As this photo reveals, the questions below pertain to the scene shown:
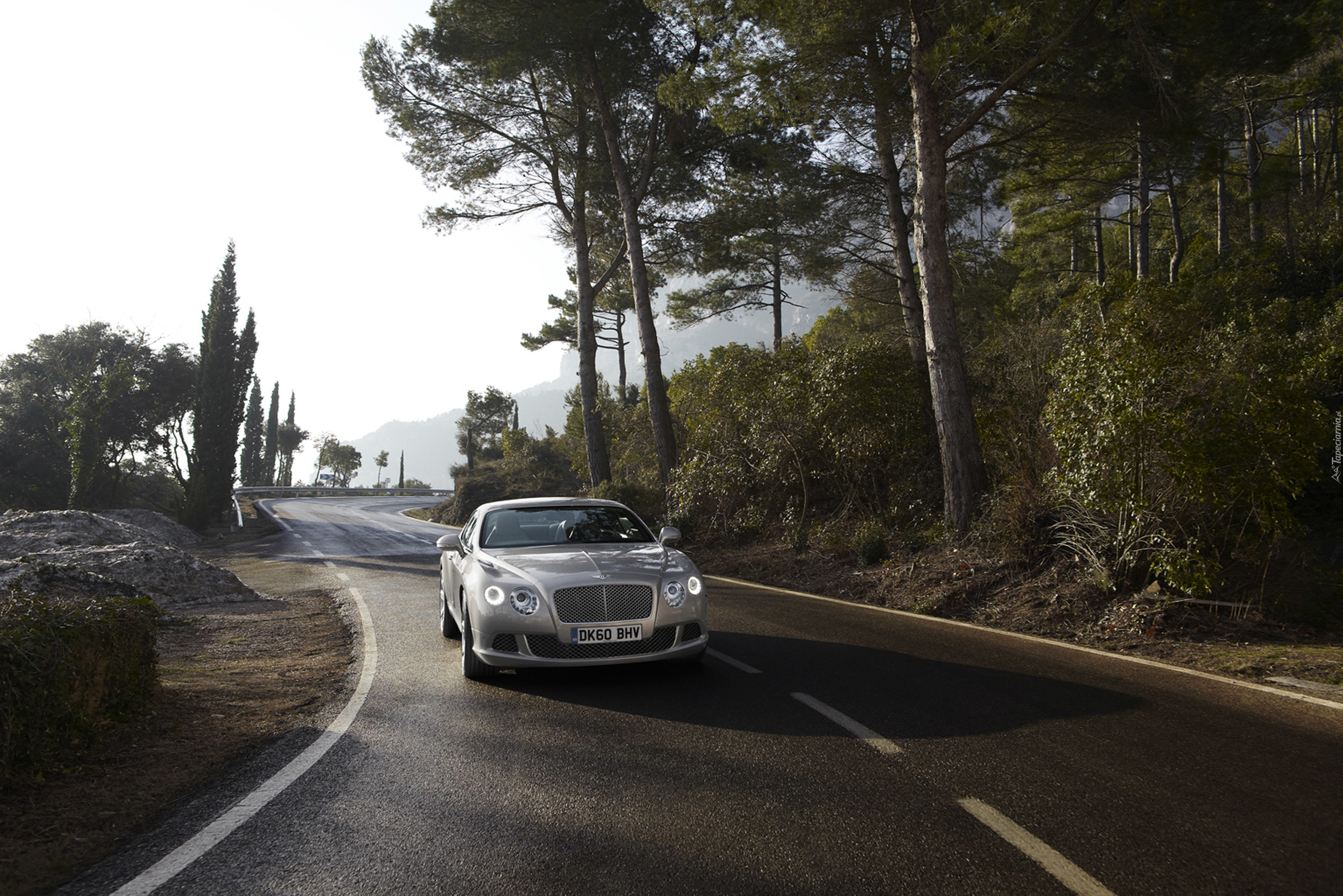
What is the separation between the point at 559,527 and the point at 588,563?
47.7 inches

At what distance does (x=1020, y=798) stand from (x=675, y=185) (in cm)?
2066

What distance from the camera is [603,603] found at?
5906mm

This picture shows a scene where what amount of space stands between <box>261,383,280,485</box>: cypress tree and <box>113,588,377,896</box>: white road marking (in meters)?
86.8

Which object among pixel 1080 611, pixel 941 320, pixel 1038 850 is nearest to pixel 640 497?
pixel 941 320

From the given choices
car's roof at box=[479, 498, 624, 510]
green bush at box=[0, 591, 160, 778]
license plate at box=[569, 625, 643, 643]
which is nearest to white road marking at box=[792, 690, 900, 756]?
license plate at box=[569, 625, 643, 643]

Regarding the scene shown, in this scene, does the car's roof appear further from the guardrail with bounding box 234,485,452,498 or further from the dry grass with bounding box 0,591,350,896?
the guardrail with bounding box 234,485,452,498

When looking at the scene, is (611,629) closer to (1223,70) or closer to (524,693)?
(524,693)

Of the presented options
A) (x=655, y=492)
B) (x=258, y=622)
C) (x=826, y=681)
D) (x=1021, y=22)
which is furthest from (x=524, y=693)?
(x=655, y=492)

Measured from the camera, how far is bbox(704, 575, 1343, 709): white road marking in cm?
550

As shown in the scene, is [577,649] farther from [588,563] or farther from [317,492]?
[317,492]

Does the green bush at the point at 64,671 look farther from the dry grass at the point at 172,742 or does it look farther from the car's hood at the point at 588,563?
the car's hood at the point at 588,563

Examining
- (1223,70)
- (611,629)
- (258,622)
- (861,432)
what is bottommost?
(258,622)

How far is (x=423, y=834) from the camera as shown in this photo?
347cm

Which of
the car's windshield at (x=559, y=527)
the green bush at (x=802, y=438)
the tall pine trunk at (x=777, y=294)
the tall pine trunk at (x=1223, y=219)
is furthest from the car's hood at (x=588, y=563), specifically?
the tall pine trunk at (x=777, y=294)
